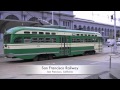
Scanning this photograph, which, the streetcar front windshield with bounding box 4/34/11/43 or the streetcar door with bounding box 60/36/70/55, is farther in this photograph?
the streetcar door with bounding box 60/36/70/55

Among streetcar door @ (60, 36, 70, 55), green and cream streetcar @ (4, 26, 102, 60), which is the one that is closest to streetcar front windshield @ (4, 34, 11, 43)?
green and cream streetcar @ (4, 26, 102, 60)

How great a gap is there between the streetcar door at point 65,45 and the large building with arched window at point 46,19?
3.53 m

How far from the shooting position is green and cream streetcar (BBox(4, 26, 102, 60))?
64.0 ft

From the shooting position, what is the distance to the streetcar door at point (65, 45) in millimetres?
23720

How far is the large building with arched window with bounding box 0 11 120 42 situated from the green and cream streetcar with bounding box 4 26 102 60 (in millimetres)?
3070

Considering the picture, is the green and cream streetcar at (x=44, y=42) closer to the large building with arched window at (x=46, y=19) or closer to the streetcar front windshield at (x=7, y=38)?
the streetcar front windshield at (x=7, y=38)

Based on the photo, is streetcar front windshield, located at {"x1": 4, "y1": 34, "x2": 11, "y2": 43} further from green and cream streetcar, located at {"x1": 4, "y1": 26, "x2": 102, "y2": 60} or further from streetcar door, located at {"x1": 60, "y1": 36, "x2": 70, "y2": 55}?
streetcar door, located at {"x1": 60, "y1": 36, "x2": 70, "y2": 55}

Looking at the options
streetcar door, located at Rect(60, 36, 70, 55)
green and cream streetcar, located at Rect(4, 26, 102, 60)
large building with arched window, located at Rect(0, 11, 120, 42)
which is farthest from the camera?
large building with arched window, located at Rect(0, 11, 120, 42)

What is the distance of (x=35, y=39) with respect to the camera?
2095 centimetres

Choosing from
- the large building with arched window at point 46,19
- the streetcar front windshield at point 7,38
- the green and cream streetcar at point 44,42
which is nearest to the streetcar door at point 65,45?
the green and cream streetcar at point 44,42

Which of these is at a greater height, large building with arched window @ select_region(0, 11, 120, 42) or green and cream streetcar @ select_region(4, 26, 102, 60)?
large building with arched window @ select_region(0, 11, 120, 42)
